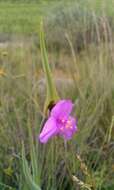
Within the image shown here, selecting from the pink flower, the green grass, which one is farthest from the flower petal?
the green grass

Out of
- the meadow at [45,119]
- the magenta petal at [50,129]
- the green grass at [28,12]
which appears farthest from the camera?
the green grass at [28,12]

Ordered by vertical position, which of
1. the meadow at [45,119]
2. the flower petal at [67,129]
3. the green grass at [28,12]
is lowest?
the green grass at [28,12]

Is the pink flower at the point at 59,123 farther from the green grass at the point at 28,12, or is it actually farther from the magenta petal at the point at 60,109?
the green grass at the point at 28,12

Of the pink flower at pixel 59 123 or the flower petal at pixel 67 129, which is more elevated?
the pink flower at pixel 59 123

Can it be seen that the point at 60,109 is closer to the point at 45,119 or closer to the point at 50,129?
the point at 50,129

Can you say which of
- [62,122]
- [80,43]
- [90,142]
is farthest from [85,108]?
[80,43]

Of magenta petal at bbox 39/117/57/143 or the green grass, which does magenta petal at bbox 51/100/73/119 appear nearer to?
magenta petal at bbox 39/117/57/143

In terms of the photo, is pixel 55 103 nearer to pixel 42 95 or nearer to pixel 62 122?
pixel 62 122

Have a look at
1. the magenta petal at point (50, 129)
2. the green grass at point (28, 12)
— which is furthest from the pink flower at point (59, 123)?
the green grass at point (28, 12)

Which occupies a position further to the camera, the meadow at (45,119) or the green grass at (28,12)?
the green grass at (28,12)
